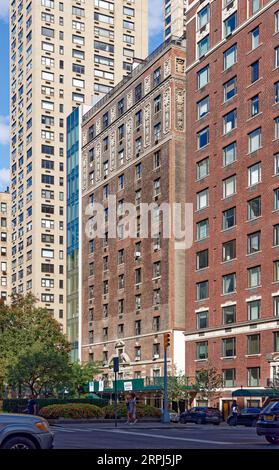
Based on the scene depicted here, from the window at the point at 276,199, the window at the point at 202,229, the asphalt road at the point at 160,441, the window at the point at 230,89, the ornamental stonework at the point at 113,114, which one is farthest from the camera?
the ornamental stonework at the point at 113,114

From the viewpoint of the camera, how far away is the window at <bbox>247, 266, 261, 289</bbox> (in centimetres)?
6494

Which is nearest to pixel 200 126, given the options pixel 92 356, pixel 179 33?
pixel 92 356

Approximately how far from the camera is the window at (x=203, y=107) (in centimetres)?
7544

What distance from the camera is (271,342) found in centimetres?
6222

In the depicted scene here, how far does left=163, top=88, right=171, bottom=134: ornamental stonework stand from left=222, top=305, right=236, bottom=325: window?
68.7ft

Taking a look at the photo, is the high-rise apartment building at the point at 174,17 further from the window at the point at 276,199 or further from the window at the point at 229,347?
the window at the point at 229,347

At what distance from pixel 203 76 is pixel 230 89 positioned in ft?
19.6

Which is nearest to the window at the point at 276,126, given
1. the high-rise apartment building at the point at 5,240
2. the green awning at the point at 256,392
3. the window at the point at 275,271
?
the window at the point at 275,271

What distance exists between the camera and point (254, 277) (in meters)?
65.6

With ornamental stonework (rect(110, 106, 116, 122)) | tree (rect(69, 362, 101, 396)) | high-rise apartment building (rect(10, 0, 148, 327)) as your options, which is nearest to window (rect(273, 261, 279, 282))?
tree (rect(69, 362, 101, 396))

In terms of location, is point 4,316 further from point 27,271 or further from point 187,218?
point 27,271

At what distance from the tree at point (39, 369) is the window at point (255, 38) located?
101 ft

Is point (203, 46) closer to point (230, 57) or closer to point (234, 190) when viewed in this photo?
point (230, 57)

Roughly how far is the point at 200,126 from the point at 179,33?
86416 mm
